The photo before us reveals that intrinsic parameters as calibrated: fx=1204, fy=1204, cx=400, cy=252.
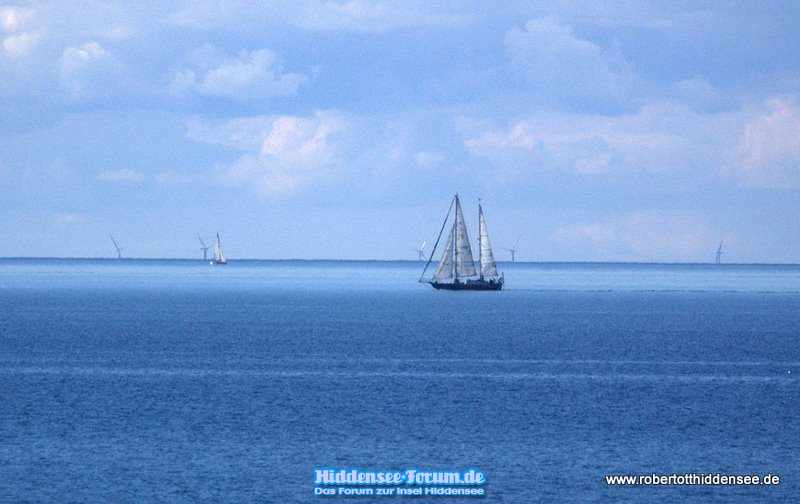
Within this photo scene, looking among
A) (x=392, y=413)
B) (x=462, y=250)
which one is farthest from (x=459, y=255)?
(x=392, y=413)

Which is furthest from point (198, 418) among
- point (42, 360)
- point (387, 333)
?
point (387, 333)


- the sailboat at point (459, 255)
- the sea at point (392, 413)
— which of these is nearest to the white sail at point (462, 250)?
the sailboat at point (459, 255)

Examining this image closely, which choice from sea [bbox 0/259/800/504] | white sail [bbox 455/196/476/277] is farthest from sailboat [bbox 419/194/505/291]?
sea [bbox 0/259/800/504]

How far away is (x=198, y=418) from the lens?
59.7m

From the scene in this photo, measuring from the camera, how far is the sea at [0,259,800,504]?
45531 mm

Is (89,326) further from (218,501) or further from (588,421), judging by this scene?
(218,501)

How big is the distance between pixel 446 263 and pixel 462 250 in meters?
6.42

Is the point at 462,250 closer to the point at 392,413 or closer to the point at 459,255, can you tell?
the point at 459,255

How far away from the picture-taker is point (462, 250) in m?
188

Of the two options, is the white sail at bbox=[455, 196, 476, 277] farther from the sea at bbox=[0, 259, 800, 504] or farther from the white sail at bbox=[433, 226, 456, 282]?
the sea at bbox=[0, 259, 800, 504]

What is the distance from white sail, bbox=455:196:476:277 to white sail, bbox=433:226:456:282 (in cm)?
116

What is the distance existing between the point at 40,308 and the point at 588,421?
126 metres

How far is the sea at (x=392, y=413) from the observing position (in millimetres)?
45531

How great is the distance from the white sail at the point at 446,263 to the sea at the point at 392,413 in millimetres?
66058
